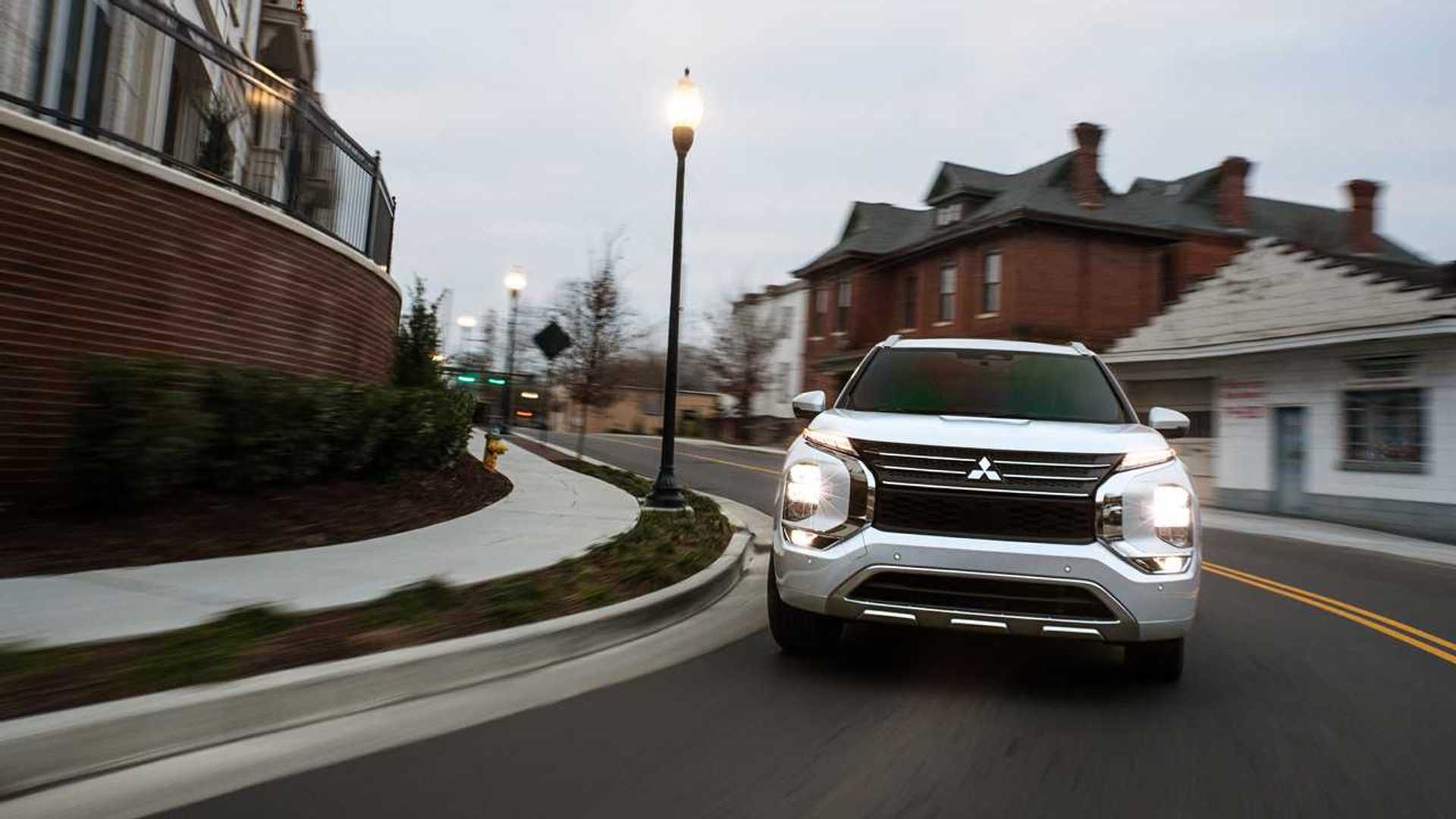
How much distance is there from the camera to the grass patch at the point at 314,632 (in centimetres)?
381

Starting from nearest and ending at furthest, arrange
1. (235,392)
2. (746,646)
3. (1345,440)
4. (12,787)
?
(12,787)
(746,646)
(235,392)
(1345,440)

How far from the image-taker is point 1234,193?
99.2ft

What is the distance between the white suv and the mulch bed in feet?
14.6

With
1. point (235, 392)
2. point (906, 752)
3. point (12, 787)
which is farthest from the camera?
point (235, 392)

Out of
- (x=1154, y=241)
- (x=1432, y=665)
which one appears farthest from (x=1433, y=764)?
(x=1154, y=241)

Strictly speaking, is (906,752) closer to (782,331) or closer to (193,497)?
(193,497)

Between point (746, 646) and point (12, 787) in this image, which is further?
point (746, 646)

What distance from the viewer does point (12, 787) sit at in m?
3.14

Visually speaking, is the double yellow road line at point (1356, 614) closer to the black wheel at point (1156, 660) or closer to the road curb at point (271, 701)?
the black wheel at point (1156, 660)

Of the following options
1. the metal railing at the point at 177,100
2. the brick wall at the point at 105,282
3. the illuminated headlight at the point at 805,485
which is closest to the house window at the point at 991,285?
the metal railing at the point at 177,100

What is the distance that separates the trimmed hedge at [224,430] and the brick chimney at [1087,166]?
24506mm

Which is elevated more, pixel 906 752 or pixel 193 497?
pixel 193 497

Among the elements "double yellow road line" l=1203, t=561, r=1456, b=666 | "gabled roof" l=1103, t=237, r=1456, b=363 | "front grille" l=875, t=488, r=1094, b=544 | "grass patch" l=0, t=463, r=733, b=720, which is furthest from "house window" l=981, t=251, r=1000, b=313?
"front grille" l=875, t=488, r=1094, b=544

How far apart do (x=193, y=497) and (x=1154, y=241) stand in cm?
2845
